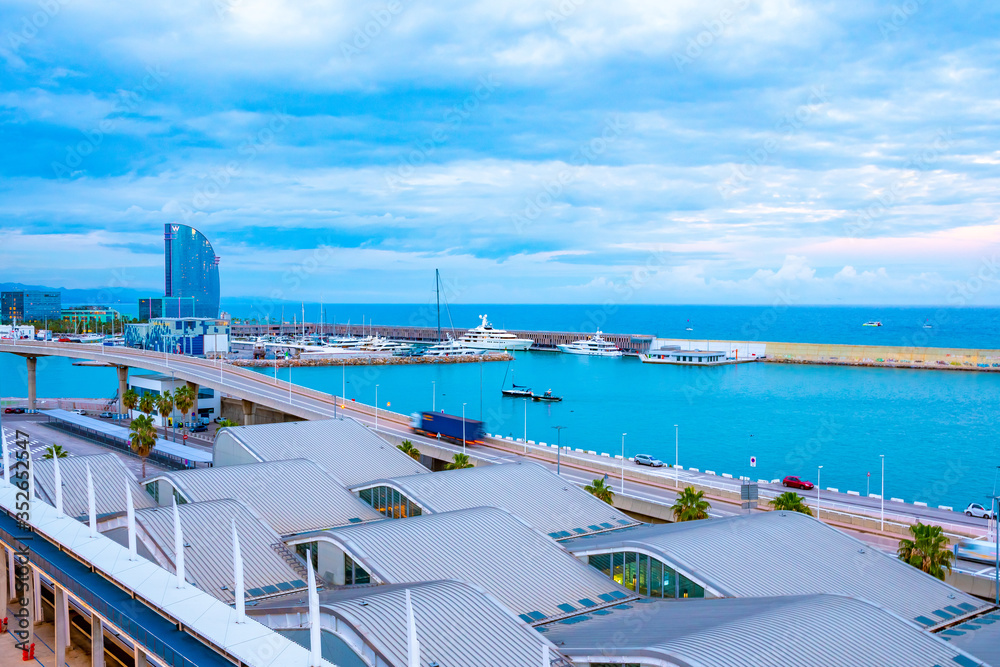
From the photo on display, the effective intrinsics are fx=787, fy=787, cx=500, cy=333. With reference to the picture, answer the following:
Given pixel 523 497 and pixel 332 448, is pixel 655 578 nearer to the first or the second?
pixel 523 497

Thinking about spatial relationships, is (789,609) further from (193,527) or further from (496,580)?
(193,527)

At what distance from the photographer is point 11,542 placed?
21.4 metres

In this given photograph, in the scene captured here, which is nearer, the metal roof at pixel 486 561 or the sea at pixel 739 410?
the metal roof at pixel 486 561

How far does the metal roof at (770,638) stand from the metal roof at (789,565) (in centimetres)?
276

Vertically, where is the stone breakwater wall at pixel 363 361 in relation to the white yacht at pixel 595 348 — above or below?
below

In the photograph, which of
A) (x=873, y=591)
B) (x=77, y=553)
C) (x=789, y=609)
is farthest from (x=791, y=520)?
(x=77, y=553)

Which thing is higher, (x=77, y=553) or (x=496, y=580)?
(x=77, y=553)

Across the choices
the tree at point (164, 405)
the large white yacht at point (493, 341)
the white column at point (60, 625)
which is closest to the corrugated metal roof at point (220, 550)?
the white column at point (60, 625)

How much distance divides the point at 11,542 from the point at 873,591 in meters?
23.6

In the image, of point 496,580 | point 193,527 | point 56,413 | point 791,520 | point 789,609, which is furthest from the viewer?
point 56,413

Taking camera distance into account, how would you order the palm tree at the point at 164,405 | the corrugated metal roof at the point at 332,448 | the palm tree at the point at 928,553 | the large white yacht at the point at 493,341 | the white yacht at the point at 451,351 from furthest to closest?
1. the large white yacht at the point at 493,341
2. the white yacht at the point at 451,351
3. the palm tree at the point at 164,405
4. the corrugated metal roof at the point at 332,448
5. the palm tree at the point at 928,553

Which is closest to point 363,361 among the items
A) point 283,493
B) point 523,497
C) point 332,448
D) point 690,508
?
point 332,448

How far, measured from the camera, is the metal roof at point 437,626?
48.4ft

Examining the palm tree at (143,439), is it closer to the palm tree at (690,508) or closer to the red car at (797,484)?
the palm tree at (690,508)
